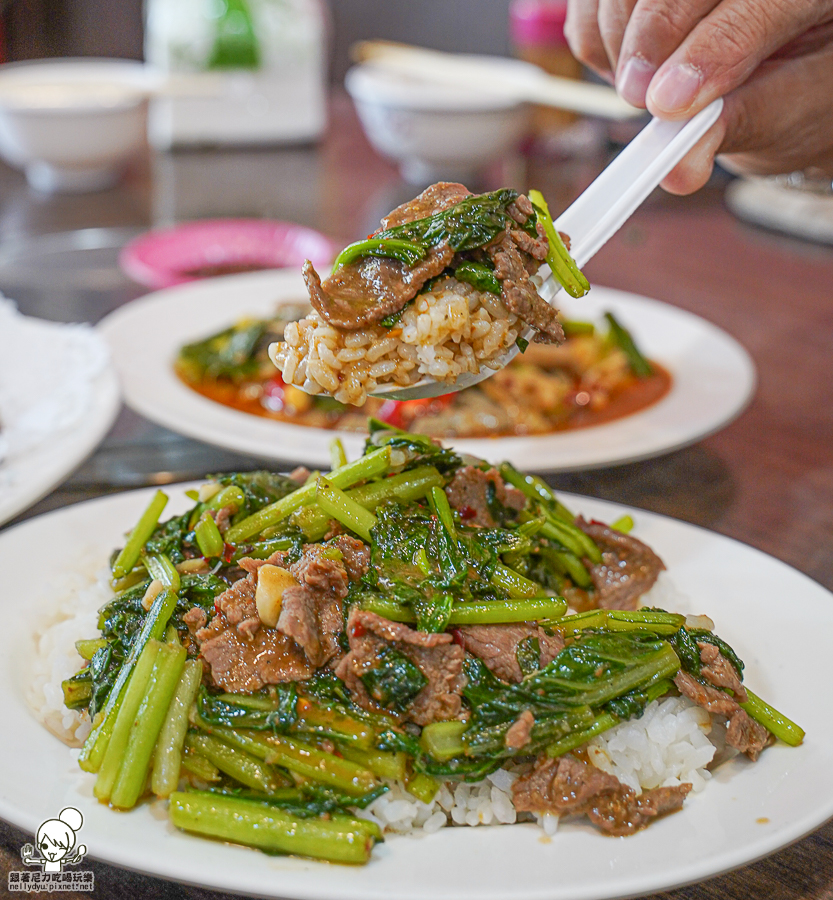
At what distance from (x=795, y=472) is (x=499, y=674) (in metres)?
1.63

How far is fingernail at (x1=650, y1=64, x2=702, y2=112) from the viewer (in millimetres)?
2076

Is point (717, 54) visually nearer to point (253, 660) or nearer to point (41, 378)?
point (253, 660)

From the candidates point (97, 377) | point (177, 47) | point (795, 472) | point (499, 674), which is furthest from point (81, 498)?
point (177, 47)

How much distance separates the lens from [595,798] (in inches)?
58.4

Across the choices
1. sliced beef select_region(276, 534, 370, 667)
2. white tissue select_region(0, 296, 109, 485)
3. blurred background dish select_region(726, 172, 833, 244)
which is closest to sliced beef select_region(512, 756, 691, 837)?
sliced beef select_region(276, 534, 370, 667)

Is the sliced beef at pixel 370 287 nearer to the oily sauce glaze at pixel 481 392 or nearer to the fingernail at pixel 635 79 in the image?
the fingernail at pixel 635 79

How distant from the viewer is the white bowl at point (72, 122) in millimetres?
4945

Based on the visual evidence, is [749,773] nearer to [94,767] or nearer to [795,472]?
[94,767]

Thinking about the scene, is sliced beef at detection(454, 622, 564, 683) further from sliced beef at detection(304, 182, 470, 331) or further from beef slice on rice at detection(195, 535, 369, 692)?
sliced beef at detection(304, 182, 470, 331)

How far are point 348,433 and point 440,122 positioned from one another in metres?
2.90

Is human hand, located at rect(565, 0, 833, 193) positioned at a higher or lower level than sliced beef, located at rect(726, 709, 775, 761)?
higher

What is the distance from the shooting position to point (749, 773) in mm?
1561

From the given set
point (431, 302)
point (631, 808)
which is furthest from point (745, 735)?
point (431, 302)

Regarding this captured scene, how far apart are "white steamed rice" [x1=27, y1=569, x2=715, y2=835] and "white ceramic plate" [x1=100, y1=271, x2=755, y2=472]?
92cm
